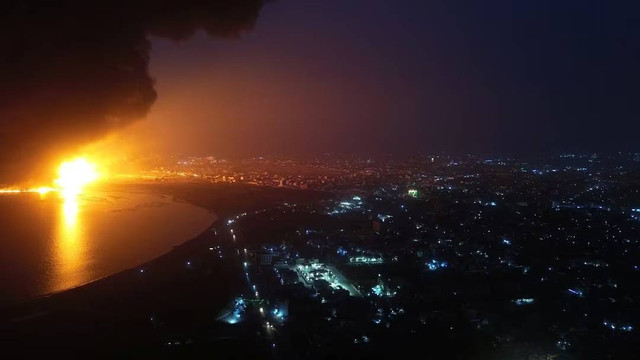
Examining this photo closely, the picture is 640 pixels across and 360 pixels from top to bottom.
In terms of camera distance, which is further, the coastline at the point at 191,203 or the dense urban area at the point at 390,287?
the coastline at the point at 191,203

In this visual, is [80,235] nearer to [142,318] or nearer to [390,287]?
[142,318]

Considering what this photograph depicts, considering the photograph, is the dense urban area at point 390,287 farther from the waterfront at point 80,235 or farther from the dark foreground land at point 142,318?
the waterfront at point 80,235

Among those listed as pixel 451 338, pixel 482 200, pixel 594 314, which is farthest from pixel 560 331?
pixel 482 200

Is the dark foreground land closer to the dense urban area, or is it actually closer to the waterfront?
the dense urban area

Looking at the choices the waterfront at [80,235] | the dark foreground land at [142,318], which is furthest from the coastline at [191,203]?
the waterfront at [80,235]

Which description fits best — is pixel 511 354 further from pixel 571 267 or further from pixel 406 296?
pixel 571 267

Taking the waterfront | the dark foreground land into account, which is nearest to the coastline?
the dark foreground land
